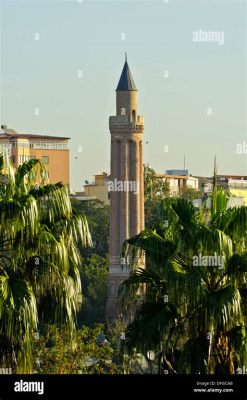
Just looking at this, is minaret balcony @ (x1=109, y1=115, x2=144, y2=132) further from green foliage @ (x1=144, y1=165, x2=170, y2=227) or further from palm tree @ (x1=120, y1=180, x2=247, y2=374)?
palm tree @ (x1=120, y1=180, x2=247, y2=374)

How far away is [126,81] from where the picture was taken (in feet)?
302

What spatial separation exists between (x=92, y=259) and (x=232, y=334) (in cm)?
7483

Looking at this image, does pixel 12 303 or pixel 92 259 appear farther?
pixel 92 259

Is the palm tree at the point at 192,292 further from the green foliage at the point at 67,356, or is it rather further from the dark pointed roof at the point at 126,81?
the dark pointed roof at the point at 126,81

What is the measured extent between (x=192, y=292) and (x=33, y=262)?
2.03 meters

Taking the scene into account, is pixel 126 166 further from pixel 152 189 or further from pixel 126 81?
pixel 152 189

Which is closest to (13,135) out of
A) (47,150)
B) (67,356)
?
(47,150)

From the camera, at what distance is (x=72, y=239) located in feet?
60.7

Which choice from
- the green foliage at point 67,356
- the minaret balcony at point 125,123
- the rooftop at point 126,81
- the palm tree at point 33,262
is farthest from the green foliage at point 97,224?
the palm tree at point 33,262

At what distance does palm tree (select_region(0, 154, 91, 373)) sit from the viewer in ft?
57.2

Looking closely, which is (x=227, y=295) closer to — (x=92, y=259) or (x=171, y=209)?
(x=171, y=209)

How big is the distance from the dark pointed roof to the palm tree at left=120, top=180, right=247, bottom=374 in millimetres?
73315

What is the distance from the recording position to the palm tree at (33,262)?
17.4 meters

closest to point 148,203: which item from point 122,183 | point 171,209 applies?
point 122,183
